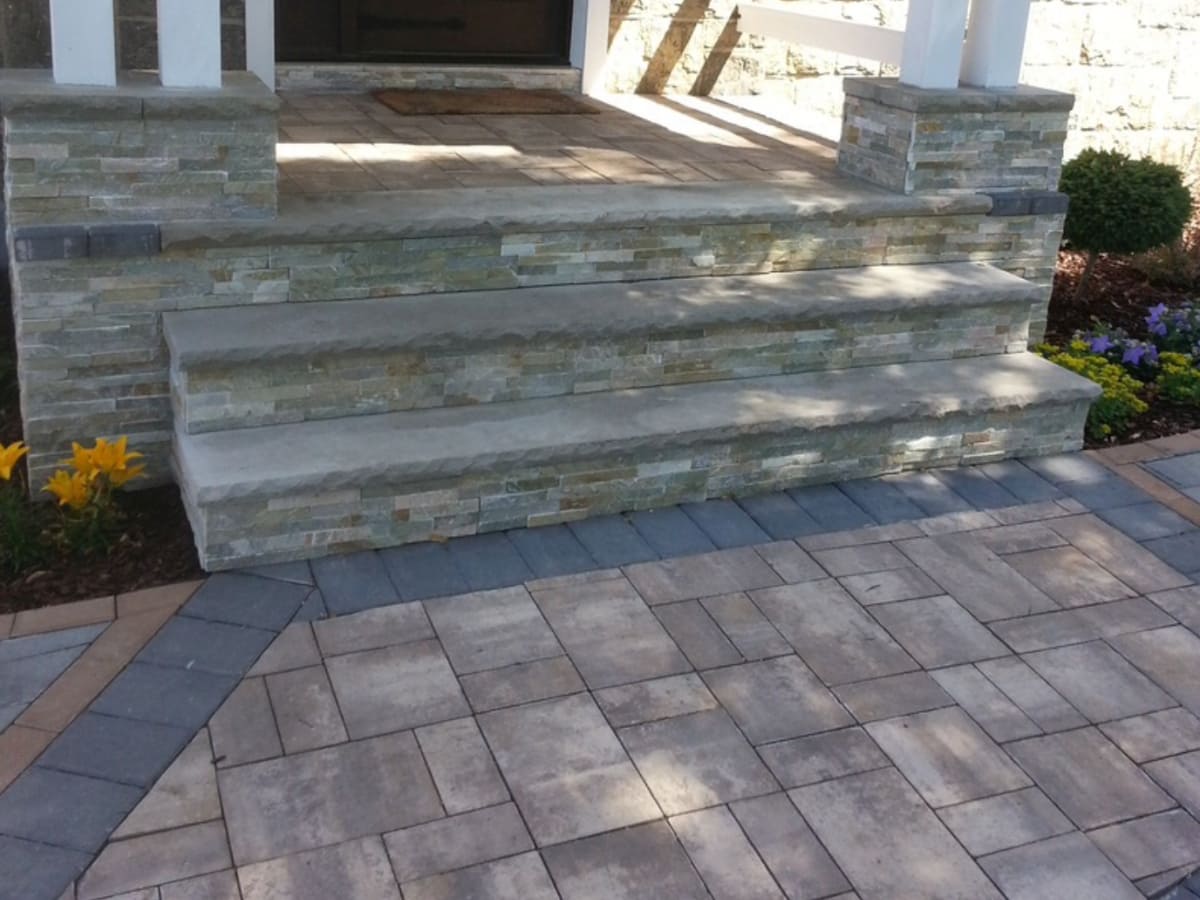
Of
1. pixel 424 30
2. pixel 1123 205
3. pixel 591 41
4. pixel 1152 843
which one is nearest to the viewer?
pixel 1152 843

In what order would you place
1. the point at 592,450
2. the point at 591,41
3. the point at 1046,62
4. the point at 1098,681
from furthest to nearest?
the point at 1046,62, the point at 591,41, the point at 592,450, the point at 1098,681

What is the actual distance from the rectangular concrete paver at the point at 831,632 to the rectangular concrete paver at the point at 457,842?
97 cm

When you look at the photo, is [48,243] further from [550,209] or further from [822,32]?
[822,32]

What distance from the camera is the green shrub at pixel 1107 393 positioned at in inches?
195

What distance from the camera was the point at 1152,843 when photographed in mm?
2861

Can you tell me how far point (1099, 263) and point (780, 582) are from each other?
4.04m

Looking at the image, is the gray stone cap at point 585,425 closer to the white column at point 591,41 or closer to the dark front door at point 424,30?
the white column at point 591,41

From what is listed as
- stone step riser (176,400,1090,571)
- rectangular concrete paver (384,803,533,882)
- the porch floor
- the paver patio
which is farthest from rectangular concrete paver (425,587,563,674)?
the porch floor

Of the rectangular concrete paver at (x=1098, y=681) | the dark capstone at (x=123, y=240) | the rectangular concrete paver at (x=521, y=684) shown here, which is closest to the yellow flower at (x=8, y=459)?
the dark capstone at (x=123, y=240)

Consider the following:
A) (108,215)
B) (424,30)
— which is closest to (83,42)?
(108,215)

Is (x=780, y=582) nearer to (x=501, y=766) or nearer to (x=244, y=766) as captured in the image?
(x=501, y=766)

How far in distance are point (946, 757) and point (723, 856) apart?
658mm

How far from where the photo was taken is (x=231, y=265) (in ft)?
13.1

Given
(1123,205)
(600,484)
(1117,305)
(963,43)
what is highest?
(963,43)
